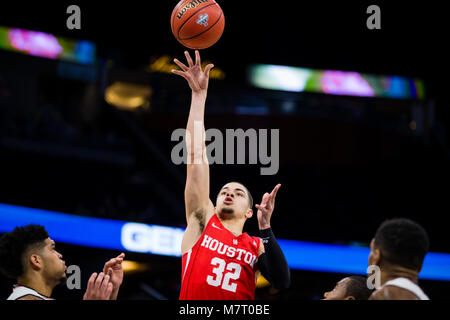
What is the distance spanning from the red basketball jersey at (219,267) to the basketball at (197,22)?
1.47 m

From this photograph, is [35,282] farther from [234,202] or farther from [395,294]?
[395,294]

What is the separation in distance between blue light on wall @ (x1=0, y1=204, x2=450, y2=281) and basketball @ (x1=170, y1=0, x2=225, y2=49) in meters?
5.39

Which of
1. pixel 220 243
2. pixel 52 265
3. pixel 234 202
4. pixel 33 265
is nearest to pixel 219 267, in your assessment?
pixel 220 243

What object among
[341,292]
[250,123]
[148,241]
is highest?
[250,123]

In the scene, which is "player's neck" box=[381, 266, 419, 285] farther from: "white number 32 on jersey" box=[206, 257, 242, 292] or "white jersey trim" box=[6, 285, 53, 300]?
"white jersey trim" box=[6, 285, 53, 300]

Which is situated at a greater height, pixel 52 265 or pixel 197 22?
pixel 197 22

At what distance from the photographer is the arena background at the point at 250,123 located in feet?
38.4

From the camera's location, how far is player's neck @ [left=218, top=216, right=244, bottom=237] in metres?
3.92

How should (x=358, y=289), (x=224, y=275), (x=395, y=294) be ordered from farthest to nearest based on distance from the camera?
(x=224, y=275) → (x=358, y=289) → (x=395, y=294)

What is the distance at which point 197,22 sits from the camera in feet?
14.1

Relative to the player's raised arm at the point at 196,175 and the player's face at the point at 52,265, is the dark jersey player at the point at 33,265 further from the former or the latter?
the player's raised arm at the point at 196,175

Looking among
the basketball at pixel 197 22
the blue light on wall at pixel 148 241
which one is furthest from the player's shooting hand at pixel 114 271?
the blue light on wall at pixel 148 241

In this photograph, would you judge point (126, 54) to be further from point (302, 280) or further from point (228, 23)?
point (302, 280)

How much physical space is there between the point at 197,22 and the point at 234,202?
140 cm
